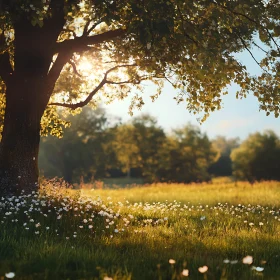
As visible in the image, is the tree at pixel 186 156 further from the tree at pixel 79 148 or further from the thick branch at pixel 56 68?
the thick branch at pixel 56 68

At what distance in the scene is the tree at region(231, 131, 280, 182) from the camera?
65.9m

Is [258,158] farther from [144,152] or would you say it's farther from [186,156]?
[144,152]

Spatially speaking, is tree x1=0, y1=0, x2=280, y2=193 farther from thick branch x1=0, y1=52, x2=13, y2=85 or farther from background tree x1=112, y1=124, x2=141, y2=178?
background tree x1=112, y1=124, x2=141, y2=178

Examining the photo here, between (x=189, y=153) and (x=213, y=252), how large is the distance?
2682 inches

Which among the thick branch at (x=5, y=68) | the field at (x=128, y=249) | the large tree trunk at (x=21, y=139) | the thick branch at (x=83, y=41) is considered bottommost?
the field at (x=128, y=249)

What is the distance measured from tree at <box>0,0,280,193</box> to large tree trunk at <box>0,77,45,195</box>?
3cm

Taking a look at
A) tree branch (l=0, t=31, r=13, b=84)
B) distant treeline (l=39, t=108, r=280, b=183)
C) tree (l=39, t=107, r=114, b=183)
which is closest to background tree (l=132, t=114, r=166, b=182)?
distant treeline (l=39, t=108, r=280, b=183)

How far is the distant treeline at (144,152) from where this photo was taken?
59.8 m

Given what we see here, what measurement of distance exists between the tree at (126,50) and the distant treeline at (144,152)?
4270 cm

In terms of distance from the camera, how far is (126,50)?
1412 cm

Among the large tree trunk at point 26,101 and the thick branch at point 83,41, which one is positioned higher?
the thick branch at point 83,41

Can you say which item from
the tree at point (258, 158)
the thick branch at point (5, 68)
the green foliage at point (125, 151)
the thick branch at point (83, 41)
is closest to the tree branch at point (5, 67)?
the thick branch at point (5, 68)

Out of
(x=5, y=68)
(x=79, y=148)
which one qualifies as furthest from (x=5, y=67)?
(x=79, y=148)

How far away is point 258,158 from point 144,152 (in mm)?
20912
